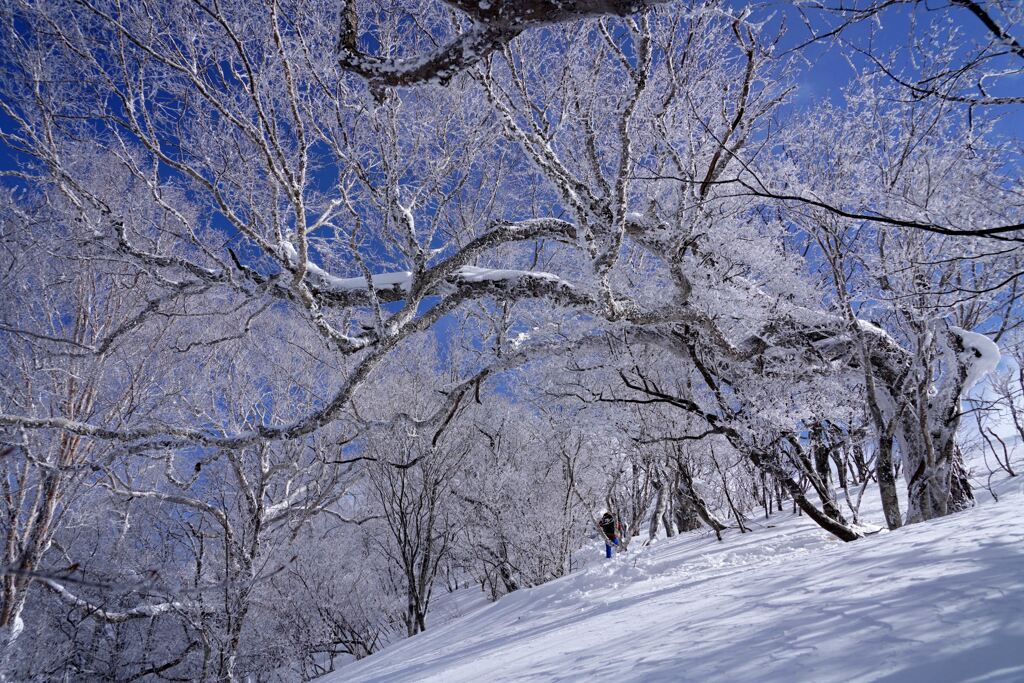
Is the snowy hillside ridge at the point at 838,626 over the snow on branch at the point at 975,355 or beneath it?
beneath

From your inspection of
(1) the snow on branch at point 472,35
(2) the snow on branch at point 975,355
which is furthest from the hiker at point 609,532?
(1) the snow on branch at point 472,35

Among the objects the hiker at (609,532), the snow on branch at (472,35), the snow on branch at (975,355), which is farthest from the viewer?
the hiker at (609,532)

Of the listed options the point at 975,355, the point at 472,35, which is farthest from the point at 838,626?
the point at 975,355

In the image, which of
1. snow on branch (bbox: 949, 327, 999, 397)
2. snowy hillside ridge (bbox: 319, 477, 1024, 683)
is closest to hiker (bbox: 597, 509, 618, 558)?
snow on branch (bbox: 949, 327, 999, 397)

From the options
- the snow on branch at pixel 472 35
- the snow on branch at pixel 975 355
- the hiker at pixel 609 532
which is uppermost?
the snow on branch at pixel 472 35

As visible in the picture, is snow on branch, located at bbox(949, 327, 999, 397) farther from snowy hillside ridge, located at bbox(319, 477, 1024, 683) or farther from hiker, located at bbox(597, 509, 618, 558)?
hiker, located at bbox(597, 509, 618, 558)

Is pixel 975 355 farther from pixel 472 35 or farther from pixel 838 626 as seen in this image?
pixel 472 35

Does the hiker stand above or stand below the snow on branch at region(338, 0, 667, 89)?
below

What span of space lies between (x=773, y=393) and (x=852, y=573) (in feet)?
11.3

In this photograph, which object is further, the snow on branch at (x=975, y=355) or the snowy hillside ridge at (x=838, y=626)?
the snow on branch at (x=975, y=355)

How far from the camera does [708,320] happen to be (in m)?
5.08

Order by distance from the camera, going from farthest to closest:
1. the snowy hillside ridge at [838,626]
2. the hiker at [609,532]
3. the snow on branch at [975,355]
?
the hiker at [609,532] < the snow on branch at [975,355] < the snowy hillside ridge at [838,626]

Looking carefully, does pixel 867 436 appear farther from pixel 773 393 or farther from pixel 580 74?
pixel 580 74

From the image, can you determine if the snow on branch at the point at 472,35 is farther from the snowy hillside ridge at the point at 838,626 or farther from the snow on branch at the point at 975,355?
the snow on branch at the point at 975,355
